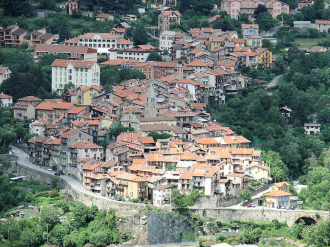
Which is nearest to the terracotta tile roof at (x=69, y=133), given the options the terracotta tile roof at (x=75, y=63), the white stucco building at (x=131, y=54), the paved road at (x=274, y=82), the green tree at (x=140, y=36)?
the terracotta tile roof at (x=75, y=63)

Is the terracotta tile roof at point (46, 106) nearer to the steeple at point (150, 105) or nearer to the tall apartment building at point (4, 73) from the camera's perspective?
the tall apartment building at point (4, 73)

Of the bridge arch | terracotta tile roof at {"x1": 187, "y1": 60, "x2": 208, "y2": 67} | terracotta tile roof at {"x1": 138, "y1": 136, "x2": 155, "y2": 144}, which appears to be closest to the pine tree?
terracotta tile roof at {"x1": 187, "y1": 60, "x2": 208, "y2": 67}

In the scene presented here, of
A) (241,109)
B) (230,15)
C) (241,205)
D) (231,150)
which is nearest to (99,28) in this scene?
(230,15)

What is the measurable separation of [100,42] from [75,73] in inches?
503

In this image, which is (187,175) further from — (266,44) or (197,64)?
(266,44)

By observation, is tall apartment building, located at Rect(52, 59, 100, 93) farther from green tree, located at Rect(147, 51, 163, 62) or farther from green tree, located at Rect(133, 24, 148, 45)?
green tree, located at Rect(133, 24, 148, 45)

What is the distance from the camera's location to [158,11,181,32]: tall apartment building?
119 meters

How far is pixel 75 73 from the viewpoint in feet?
328

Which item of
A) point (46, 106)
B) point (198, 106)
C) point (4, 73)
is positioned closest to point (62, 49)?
point (4, 73)

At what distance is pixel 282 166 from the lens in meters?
85.8

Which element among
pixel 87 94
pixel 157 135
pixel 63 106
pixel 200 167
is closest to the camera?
pixel 200 167

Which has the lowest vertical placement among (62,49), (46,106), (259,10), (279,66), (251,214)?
(251,214)

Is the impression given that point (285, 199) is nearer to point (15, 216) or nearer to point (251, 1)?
point (15, 216)

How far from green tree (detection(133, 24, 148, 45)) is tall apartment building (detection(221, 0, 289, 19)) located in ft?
55.3
